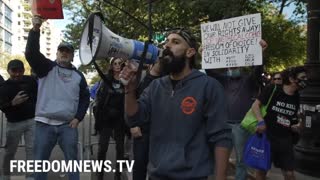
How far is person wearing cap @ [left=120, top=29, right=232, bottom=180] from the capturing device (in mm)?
2838

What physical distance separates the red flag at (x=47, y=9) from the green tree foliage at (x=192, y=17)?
5076 mm

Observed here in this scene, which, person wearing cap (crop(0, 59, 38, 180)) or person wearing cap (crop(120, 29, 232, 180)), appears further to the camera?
person wearing cap (crop(0, 59, 38, 180))

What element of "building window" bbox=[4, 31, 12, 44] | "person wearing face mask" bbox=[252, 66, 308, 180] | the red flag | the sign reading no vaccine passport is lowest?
"person wearing face mask" bbox=[252, 66, 308, 180]

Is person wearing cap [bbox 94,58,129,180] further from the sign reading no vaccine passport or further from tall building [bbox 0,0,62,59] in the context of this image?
tall building [bbox 0,0,62,59]

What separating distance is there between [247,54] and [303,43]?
61.5ft

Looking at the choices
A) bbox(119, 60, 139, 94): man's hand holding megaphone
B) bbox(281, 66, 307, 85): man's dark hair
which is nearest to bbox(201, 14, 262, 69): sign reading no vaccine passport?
bbox(281, 66, 307, 85): man's dark hair

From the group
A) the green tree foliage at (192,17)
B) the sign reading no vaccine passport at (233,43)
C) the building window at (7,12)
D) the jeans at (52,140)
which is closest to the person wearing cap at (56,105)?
the jeans at (52,140)

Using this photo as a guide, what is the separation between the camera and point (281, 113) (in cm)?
530

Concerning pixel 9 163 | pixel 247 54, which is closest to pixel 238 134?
pixel 247 54

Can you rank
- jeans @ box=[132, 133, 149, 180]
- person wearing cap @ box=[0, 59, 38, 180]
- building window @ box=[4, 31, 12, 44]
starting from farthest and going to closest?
building window @ box=[4, 31, 12, 44], person wearing cap @ box=[0, 59, 38, 180], jeans @ box=[132, 133, 149, 180]

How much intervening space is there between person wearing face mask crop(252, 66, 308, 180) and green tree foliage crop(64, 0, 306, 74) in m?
4.29

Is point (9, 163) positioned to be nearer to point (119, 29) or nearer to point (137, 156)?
point (137, 156)

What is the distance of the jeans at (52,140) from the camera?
5070mm

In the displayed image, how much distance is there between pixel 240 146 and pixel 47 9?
9.43 ft
